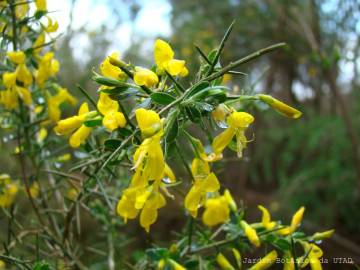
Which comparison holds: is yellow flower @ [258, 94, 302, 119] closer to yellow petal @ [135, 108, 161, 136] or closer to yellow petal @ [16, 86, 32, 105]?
yellow petal @ [135, 108, 161, 136]

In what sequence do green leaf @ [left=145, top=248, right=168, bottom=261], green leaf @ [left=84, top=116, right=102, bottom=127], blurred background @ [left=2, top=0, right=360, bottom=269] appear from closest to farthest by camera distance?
green leaf @ [left=84, top=116, right=102, bottom=127] < green leaf @ [left=145, top=248, right=168, bottom=261] < blurred background @ [left=2, top=0, right=360, bottom=269]

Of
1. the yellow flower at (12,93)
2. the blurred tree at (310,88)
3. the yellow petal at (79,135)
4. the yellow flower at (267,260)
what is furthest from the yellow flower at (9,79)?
the blurred tree at (310,88)

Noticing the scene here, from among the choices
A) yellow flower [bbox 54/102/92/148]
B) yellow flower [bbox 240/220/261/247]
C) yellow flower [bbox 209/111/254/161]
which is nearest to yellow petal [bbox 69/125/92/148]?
yellow flower [bbox 54/102/92/148]

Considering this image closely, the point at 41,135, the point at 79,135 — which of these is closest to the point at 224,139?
the point at 79,135

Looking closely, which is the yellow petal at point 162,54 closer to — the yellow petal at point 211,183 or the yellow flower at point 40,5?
the yellow petal at point 211,183

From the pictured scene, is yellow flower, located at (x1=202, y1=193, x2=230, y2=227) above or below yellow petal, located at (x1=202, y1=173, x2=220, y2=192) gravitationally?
below

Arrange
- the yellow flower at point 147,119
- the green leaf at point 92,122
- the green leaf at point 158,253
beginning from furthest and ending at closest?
the green leaf at point 158,253, the green leaf at point 92,122, the yellow flower at point 147,119

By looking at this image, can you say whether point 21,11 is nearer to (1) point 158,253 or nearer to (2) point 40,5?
(2) point 40,5
